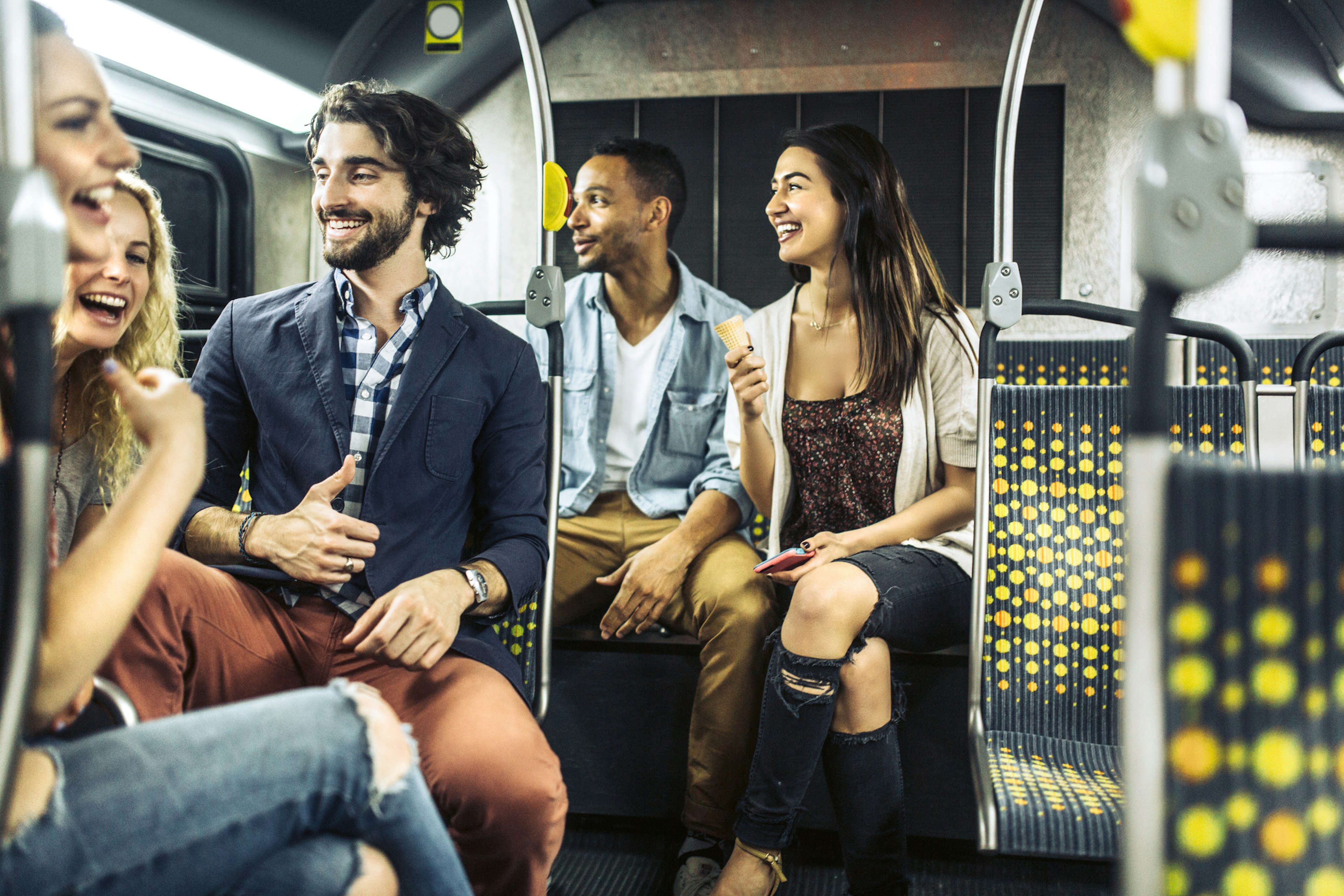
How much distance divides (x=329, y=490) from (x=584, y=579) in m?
1.11

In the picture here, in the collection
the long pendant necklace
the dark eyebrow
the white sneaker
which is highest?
the dark eyebrow

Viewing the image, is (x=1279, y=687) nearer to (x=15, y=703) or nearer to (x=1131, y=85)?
(x=15, y=703)

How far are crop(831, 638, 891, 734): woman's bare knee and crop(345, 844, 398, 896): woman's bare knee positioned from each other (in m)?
1.03

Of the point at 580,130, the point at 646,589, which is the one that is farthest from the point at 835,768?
the point at 580,130

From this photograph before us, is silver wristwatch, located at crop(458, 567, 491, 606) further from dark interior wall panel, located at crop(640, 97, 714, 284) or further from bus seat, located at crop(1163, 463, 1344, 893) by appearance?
dark interior wall panel, located at crop(640, 97, 714, 284)

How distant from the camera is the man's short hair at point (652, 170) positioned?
10.9 feet

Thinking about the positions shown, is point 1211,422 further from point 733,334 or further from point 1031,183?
point 1031,183

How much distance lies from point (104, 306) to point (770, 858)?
1576 millimetres

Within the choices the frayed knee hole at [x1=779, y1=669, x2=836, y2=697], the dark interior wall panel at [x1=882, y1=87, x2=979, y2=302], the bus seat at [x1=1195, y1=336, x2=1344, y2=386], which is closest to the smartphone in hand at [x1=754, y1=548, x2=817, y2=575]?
the frayed knee hole at [x1=779, y1=669, x2=836, y2=697]

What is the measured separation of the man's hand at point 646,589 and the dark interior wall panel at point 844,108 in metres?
3.12

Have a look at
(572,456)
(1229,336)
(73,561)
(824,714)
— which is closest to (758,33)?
(572,456)

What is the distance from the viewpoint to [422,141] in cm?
205

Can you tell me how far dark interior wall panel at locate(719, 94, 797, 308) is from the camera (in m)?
4.84

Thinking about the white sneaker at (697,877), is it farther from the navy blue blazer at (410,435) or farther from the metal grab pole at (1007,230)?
the metal grab pole at (1007,230)
